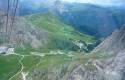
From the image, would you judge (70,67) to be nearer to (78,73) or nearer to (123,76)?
(78,73)

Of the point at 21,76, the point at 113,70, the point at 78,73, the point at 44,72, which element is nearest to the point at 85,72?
the point at 78,73

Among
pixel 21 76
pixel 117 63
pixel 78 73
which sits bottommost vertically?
pixel 21 76

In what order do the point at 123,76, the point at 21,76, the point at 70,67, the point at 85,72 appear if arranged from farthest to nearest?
the point at 21,76
the point at 70,67
the point at 85,72
the point at 123,76

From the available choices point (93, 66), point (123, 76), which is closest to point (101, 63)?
point (93, 66)

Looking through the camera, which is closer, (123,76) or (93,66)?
(123,76)

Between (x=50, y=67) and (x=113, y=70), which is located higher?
(x=113, y=70)

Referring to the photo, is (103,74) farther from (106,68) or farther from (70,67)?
(70,67)

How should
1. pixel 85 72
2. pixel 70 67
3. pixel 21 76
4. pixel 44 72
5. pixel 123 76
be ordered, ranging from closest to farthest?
pixel 123 76, pixel 85 72, pixel 70 67, pixel 44 72, pixel 21 76

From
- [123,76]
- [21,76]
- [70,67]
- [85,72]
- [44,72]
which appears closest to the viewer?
[123,76]

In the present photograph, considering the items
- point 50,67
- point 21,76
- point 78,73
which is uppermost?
point 78,73
